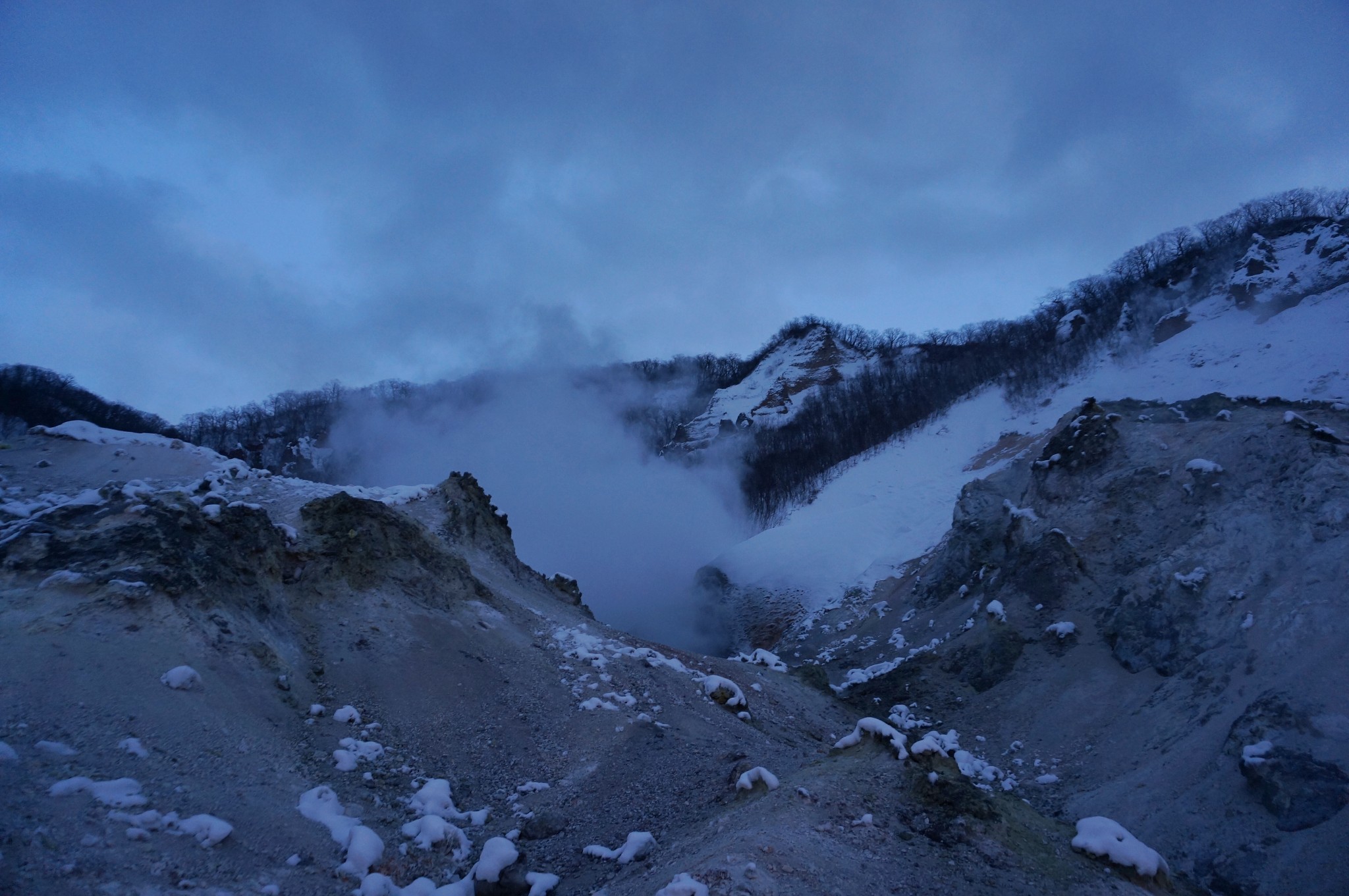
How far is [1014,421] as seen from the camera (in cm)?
3834

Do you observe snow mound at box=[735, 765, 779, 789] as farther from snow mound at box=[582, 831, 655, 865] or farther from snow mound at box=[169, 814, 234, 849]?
snow mound at box=[169, 814, 234, 849]

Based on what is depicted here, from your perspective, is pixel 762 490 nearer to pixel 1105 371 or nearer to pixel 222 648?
pixel 1105 371

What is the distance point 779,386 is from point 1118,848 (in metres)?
65.0

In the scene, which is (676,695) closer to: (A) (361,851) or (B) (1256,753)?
(A) (361,851)

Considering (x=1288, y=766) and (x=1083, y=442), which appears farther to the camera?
(x=1083, y=442)

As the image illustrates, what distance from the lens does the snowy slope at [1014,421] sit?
2620 centimetres

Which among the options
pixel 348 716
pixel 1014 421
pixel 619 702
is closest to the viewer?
pixel 348 716

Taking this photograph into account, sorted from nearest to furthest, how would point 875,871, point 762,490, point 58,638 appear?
point 875,871
point 58,638
point 762,490

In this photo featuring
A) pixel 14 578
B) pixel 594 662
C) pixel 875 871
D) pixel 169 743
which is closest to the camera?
pixel 875 871

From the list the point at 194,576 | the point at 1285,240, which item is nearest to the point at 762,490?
the point at 1285,240

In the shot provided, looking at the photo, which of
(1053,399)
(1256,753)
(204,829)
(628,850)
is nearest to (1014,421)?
(1053,399)

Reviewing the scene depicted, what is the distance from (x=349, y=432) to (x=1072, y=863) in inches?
2514

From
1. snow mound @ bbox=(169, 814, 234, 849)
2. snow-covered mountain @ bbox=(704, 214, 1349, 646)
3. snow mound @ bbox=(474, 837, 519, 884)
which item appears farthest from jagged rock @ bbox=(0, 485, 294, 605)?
snow-covered mountain @ bbox=(704, 214, 1349, 646)

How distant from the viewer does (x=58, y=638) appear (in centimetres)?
698
